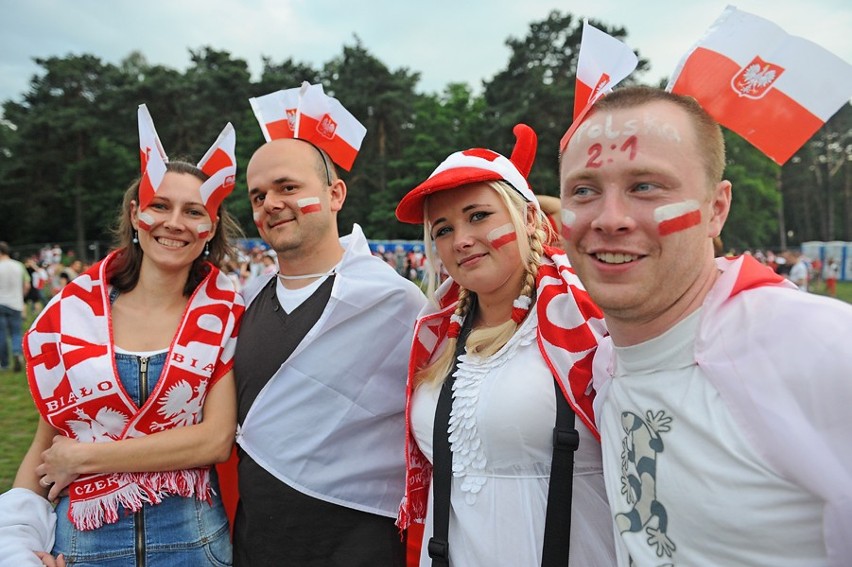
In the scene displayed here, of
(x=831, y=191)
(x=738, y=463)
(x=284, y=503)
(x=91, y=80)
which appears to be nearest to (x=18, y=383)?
(x=284, y=503)

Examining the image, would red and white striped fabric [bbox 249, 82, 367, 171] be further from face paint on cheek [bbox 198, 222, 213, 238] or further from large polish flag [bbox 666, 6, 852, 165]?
large polish flag [bbox 666, 6, 852, 165]

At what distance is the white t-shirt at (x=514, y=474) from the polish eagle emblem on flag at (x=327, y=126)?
1.72 m

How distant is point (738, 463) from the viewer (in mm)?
1205

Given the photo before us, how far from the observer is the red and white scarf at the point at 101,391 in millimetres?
2273

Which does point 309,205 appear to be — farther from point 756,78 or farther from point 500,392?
point 756,78

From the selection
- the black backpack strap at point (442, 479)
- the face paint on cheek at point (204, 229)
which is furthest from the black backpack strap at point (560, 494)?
the face paint on cheek at point (204, 229)

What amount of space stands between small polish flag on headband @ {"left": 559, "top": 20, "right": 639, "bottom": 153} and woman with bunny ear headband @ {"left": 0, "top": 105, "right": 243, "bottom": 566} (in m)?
1.72

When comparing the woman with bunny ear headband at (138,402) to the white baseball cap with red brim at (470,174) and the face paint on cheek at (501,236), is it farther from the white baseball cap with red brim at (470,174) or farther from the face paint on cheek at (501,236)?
the face paint on cheek at (501,236)

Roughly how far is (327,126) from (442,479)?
1.98 metres

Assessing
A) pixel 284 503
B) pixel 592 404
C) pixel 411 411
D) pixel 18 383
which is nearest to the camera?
pixel 592 404

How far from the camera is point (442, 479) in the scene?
204 cm

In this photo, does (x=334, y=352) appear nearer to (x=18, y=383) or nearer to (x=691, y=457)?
(x=691, y=457)

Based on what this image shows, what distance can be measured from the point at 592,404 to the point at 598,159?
79 cm

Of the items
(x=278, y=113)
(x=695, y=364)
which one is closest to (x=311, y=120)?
(x=278, y=113)
